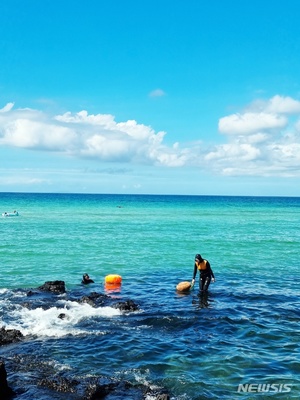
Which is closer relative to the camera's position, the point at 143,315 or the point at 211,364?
the point at 211,364

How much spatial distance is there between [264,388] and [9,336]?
9.55 meters

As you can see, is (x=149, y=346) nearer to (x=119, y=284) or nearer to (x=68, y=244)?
(x=119, y=284)

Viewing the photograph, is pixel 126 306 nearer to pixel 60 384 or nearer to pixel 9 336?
pixel 9 336

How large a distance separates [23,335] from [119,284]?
9.47 metres

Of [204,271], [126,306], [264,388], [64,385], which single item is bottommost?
[264,388]

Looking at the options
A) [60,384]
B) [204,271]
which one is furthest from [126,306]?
[60,384]

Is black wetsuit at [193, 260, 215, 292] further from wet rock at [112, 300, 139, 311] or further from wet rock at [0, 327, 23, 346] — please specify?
wet rock at [0, 327, 23, 346]

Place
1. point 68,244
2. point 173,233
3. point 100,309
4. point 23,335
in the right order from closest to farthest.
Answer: point 23,335
point 100,309
point 68,244
point 173,233

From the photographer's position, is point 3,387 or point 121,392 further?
point 121,392

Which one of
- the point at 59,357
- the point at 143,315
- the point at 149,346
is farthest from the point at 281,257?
the point at 59,357

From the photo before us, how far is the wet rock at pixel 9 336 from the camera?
15578 millimetres

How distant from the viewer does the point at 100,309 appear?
1981cm

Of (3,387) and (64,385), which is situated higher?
(3,387)

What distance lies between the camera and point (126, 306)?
783 inches
